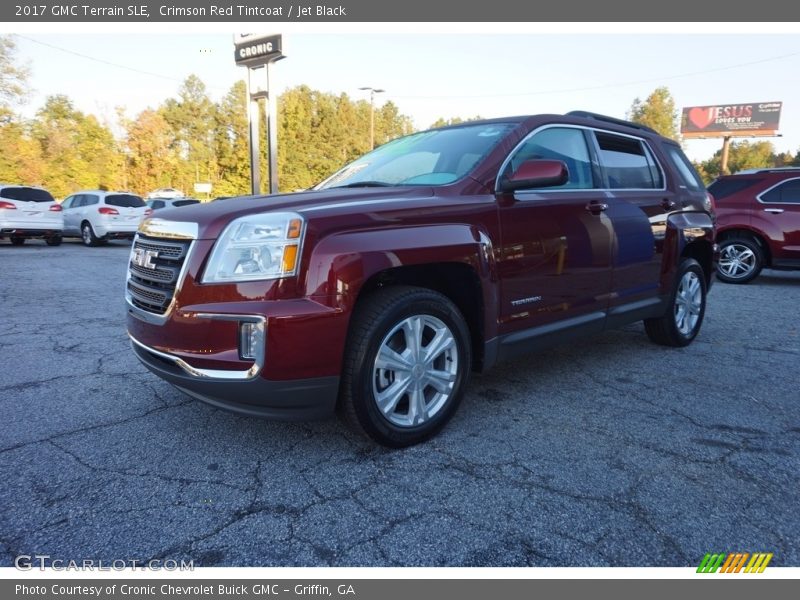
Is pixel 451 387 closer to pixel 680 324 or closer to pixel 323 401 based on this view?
pixel 323 401

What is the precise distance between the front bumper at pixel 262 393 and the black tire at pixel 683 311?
3297 mm

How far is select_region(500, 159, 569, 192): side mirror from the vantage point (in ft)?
9.25

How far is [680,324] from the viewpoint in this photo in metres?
4.58

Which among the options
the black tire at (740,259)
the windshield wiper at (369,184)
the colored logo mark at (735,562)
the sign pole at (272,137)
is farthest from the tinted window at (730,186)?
the sign pole at (272,137)

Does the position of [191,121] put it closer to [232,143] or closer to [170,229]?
[232,143]

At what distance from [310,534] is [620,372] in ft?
9.20

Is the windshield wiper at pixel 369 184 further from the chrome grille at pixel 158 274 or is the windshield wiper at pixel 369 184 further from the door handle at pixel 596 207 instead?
the door handle at pixel 596 207

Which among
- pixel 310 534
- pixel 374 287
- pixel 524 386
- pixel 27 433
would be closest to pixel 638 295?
pixel 524 386

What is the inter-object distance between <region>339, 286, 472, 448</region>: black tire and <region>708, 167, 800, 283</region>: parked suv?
772 cm

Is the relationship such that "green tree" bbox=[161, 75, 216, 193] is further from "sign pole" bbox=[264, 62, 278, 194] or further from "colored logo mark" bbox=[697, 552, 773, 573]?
"colored logo mark" bbox=[697, 552, 773, 573]

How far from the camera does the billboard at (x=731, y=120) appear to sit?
1906 inches

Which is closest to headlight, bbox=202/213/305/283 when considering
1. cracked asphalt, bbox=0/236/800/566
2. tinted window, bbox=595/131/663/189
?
cracked asphalt, bbox=0/236/800/566

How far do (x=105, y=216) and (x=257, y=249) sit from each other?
14750 millimetres

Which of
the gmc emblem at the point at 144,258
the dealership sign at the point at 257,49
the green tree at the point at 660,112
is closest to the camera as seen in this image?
the gmc emblem at the point at 144,258
